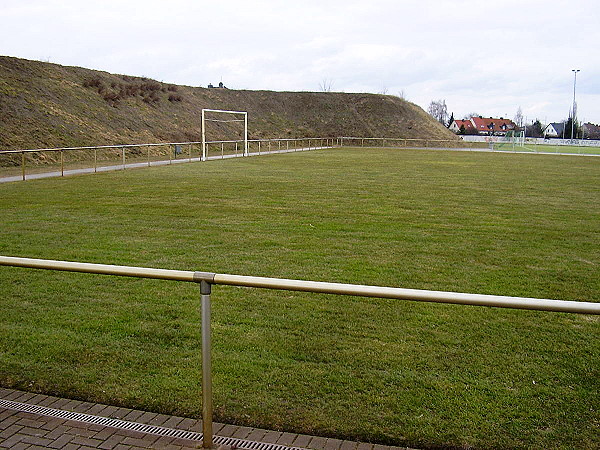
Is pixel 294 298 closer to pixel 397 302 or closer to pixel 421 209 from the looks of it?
pixel 397 302

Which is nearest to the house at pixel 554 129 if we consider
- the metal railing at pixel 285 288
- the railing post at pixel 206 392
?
the metal railing at pixel 285 288

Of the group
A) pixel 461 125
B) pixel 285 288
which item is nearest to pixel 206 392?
pixel 285 288

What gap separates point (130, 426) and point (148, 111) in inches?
2006

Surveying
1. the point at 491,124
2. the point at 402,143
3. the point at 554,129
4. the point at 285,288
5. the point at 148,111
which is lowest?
the point at 285,288

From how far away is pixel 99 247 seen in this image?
9.96m

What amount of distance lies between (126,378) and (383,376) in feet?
6.61

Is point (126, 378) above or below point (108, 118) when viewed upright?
below

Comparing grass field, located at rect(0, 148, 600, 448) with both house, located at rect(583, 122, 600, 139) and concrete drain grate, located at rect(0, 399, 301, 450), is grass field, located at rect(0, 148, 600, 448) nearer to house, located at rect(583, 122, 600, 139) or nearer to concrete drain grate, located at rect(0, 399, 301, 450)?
concrete drain grate, located at rect(0, 399, 301, 450)

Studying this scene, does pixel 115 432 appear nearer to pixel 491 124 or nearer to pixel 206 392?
pixel 206 392

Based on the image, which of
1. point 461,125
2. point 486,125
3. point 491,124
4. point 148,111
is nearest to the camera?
point 148,111

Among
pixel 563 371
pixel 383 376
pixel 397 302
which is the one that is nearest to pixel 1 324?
pixel 383 376

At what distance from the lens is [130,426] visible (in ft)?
13.4

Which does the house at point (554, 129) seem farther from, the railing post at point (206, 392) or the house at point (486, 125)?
the railing post at point (206, 392)

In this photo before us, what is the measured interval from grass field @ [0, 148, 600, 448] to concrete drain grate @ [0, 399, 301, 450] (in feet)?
0.98
